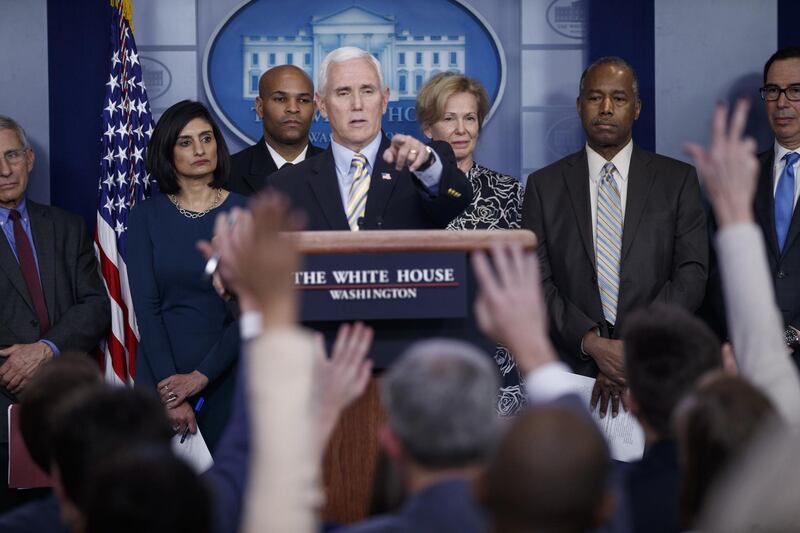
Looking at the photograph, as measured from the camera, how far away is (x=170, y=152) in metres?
4.75

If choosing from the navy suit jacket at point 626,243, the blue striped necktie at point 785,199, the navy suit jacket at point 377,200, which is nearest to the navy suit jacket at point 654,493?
the navy suit jacket at point 377,200

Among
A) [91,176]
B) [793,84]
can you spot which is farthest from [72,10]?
[793,84]

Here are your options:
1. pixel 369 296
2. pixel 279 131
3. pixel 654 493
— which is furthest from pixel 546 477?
pixel 279 131

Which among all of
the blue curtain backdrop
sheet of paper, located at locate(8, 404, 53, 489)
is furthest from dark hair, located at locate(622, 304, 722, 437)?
the blue curtain backdrop

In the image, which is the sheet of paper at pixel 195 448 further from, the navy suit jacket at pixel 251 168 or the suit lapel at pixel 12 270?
the navy suit jacket at pixel 251 168

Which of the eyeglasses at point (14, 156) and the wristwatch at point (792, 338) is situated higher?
the eyeglasses at point (14, 156)

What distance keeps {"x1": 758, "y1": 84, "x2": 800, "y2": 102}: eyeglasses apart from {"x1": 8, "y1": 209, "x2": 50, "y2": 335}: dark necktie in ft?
11.0

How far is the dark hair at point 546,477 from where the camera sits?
142cm

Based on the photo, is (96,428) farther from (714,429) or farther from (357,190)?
(357,190)

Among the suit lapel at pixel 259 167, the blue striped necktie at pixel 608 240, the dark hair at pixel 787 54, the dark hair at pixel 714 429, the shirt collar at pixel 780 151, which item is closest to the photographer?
the dark hair at pixel 714 429

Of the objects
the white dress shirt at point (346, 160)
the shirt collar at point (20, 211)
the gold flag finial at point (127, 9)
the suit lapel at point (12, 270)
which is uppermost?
the gold flag finial at point (127, 9)

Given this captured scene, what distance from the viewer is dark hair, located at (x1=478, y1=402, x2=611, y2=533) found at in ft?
4.67

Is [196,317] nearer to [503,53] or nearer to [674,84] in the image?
[503,53]

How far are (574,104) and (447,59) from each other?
68cm
